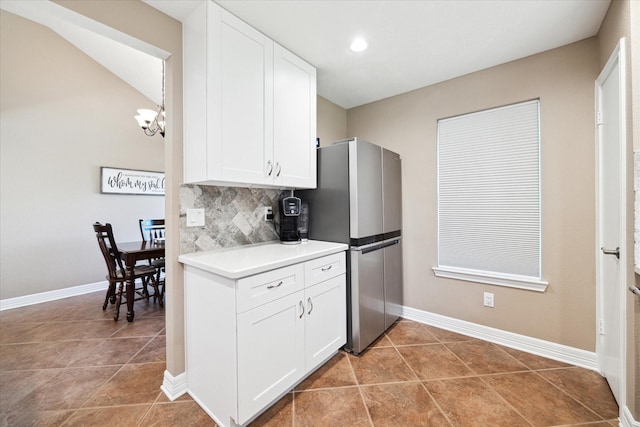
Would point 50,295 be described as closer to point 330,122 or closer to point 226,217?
point 226,217

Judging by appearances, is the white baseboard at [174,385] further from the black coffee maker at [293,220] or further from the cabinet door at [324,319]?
the black coffee maker at [293,220]

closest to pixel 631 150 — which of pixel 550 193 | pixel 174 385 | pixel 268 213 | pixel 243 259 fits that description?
pixel 550 193

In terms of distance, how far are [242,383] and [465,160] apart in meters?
2.62

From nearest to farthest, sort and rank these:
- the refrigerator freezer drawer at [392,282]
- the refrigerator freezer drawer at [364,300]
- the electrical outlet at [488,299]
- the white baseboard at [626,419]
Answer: the white baseboard at [626,419]
the refrigerator freezer drawer at [364,300]
the electrical outlet at [488,299]
the refrigerator freezer drawer at [392,282]

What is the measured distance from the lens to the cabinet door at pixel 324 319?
1.72 meters

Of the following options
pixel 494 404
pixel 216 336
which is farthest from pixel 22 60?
pixel 494 404

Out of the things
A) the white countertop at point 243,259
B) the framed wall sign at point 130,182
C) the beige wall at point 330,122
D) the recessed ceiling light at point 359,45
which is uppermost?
the recessed ceiling light at point 359,45

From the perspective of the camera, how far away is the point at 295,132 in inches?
81.9

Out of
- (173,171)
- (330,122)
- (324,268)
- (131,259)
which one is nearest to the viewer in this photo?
(173,171)

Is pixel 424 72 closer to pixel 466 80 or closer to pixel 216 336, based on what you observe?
pixel 466 80

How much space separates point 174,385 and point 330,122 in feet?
9.54

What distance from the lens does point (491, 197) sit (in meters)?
2.32

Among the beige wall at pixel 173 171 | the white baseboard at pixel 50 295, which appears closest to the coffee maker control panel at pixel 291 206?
the beige wall at pixel 173 171

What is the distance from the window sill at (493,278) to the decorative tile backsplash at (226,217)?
5.87 ft
